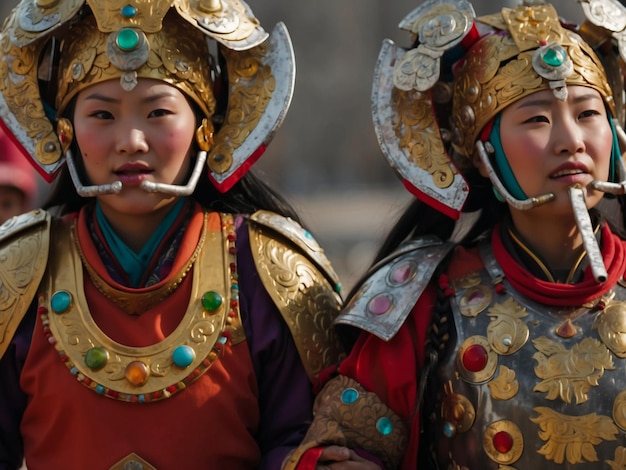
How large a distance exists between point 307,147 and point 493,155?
1412cm

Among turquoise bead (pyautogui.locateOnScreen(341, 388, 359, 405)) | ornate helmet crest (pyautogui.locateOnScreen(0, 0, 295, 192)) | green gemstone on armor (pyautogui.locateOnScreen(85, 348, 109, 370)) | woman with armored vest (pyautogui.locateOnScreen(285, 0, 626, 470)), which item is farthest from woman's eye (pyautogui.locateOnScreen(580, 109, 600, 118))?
green gemstone on armor (pyautogui.locateOnScreen(85, 348, 109, 370))

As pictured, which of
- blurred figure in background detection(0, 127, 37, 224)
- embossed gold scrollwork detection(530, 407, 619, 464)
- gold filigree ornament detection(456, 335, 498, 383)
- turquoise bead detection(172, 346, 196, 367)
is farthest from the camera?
blurred figure in background detection(0, 127, 37, 224)

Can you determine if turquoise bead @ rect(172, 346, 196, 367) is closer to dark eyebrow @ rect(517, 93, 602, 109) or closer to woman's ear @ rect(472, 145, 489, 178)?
woman's ear @ rect(472, 145, 489, 178)

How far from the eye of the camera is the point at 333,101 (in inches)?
723

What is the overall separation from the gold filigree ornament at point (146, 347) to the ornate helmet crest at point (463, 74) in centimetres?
63

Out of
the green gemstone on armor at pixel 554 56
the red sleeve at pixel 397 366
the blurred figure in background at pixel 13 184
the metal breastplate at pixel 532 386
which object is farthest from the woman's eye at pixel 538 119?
the blurred figure in background at pixel 13 184

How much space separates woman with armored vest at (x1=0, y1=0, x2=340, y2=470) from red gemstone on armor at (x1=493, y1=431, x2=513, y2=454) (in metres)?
0.57

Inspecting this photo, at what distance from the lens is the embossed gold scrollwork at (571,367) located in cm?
373

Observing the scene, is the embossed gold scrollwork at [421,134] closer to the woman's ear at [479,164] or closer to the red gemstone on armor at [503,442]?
the woman's ear at [479,164]

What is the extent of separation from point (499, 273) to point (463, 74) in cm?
58

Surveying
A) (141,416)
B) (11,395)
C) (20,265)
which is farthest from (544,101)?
(11,395)

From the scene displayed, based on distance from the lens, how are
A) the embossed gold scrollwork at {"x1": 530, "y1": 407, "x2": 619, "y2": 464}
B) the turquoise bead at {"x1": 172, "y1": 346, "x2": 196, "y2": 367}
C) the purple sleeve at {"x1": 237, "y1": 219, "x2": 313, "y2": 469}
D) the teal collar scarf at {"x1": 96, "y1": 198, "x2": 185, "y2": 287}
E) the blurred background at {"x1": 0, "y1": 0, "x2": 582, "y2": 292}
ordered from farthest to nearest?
the blurred background at {"x1": 0, "y1": 0, "x2": 582, "y2": 292}
the teal collar scarf at {"x1": 96, "y1": 198, "x2": 185, "y2": 287}
the purple sleeve at {"x1": 237, "y1": 219, "x2": 313, "y2": 469}
the turquoise bead at {"x1": 172, "y1": 346, "x2": 196, "y2": 367}
the embossed gold scrollwork at {"x1": 530, "y1": 407, "x2": 619, "y2": 464}

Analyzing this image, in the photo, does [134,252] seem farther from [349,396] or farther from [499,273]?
[499,273]

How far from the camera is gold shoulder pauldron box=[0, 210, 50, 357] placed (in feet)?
13.3
